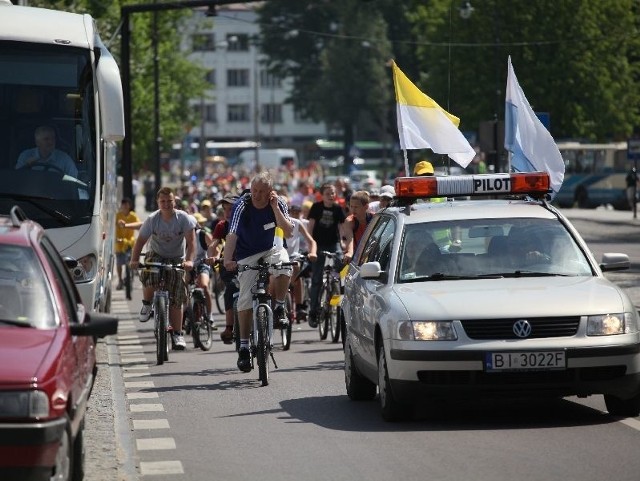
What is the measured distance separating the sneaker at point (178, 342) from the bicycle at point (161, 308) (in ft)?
0.37

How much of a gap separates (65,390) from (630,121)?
220 feet

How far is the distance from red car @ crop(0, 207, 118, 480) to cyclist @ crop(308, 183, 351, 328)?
12.5 metres

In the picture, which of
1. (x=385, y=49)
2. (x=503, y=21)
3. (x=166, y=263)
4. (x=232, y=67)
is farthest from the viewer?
(x=232, y=67)

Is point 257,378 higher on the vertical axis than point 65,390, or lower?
lower

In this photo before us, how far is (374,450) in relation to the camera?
10.6m

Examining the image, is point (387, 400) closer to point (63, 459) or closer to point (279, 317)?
point (63, 459)

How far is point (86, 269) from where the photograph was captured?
16.5 meters

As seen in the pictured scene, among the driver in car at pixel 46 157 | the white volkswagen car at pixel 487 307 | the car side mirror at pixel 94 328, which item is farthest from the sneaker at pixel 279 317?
the car side mirror at pixel 94 328

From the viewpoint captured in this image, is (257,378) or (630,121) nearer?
(257,378)

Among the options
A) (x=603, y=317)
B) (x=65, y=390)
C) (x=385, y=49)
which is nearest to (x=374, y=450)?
(x=603, y=317)

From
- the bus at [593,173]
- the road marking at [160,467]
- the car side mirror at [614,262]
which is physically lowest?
the bus at [593,173]

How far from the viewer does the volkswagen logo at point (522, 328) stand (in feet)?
37.2

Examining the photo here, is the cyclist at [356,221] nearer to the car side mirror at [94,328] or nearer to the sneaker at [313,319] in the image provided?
the sneaker at [313,319]

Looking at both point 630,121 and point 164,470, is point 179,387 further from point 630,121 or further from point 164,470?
point 630,121
